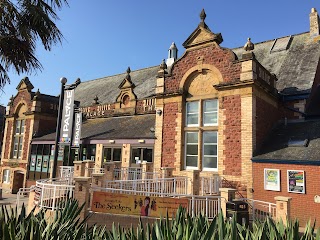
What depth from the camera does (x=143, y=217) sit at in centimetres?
882

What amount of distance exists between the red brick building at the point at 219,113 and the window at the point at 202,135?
0.16 ft

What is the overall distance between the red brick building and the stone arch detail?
0.05m

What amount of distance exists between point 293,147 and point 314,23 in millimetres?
10702

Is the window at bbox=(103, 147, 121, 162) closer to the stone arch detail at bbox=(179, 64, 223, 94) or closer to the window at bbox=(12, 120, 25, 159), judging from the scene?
the stone arch detail at bbox=(179, 64, 223, 94)

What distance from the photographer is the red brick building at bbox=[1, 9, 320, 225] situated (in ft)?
39.1

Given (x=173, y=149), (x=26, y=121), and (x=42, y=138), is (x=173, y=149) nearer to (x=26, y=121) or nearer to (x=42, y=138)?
(x=42, y=138)

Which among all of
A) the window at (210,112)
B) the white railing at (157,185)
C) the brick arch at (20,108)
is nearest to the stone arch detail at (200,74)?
the window at (210,112)

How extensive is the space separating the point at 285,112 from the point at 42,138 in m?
19.2

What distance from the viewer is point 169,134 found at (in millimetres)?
14727

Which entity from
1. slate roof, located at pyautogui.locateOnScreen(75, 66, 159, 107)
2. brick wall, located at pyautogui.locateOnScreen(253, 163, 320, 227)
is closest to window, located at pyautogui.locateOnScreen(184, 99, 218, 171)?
brick wall, located at pyautogui.locateOnScreen(253, 163, 320, 227)

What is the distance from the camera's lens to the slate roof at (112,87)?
2326cm

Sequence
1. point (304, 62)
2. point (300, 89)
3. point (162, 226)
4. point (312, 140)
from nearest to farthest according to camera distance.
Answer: point (162, 226), point (312, 140), point (300, 89), point (304, 62)

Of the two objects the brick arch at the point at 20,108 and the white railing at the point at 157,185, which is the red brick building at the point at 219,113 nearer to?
the white railing at the point at 157,185

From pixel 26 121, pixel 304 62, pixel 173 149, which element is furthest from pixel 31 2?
pixel 26 121
